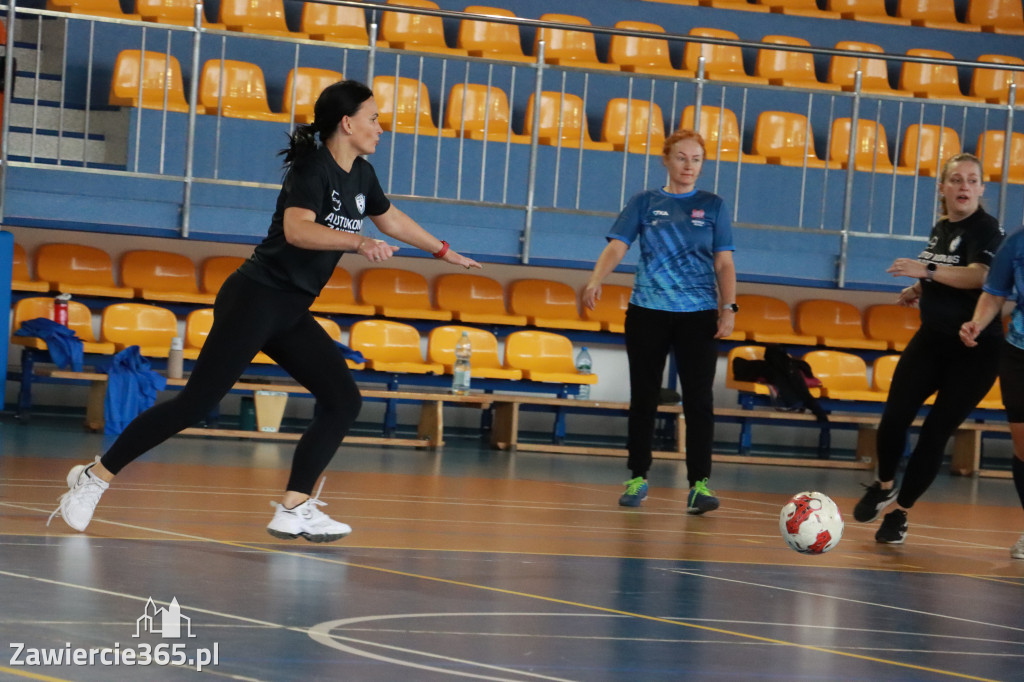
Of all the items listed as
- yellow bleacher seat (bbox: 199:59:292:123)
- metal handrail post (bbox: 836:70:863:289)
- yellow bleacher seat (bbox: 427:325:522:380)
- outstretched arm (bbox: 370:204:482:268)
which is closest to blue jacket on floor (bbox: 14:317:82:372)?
yellow bleacher seat (bbox: 199:59:292:123)

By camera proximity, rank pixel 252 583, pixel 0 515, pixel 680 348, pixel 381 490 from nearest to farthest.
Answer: pixel 252 583 < pixel 0 515 < pixel 680 348 < pixel 381 490

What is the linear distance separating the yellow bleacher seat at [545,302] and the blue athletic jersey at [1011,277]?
6019 mm

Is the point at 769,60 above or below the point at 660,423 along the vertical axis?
above

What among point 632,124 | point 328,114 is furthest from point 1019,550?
point 632,124

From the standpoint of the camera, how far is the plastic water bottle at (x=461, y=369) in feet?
33.5

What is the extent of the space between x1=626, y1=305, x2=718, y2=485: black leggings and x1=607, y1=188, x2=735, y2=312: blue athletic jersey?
0.06m

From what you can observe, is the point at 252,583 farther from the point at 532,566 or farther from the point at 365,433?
the point at 365,433

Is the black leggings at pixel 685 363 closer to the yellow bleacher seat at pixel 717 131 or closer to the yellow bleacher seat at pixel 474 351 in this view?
→ the yellow bleacher seat at pixel 474 351

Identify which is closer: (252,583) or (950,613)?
(252,583)

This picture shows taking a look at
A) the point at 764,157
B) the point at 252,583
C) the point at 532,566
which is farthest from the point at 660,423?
the point at 252,583

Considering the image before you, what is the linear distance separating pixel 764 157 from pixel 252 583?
333 inches

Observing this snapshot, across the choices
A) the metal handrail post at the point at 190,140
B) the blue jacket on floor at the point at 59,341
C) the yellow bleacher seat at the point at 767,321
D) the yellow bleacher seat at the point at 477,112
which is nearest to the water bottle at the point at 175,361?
the blue jacket on floor at the point at 59,341

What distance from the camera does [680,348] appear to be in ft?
20.7

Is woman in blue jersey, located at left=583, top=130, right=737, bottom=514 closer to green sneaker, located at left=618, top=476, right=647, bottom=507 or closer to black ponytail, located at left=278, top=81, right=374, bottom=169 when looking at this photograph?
green sneaker, located at left=618, top=476, right=647, bottom=507
